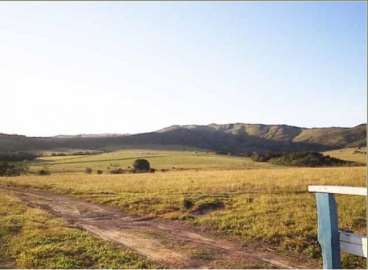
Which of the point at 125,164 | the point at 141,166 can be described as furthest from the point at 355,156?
the point at 141,166

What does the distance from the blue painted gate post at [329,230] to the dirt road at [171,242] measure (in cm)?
676

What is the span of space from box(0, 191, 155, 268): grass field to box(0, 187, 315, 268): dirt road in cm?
72

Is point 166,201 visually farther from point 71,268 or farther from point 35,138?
point 35,138

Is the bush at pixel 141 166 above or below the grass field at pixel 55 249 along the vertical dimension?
below

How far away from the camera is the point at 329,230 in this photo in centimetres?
477

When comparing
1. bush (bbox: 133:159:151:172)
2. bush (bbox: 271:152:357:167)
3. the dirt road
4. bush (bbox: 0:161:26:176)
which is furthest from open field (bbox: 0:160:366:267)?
bush (bbox: 271:152:357:167)

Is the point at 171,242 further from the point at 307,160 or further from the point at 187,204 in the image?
the point at 307,160

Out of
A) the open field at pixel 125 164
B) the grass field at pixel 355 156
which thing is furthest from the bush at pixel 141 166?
the grass field at pixel 355 156

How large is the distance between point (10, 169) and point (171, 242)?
2249 inches

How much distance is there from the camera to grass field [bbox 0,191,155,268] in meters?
11.5

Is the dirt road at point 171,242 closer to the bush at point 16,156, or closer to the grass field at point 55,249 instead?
the grass field at point 55,249

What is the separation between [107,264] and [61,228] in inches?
221

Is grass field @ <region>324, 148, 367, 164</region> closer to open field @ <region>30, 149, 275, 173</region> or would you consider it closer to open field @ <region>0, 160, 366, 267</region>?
open field @ <region>30, 149, 275, 173</region>

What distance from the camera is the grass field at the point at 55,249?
37.8 feet
